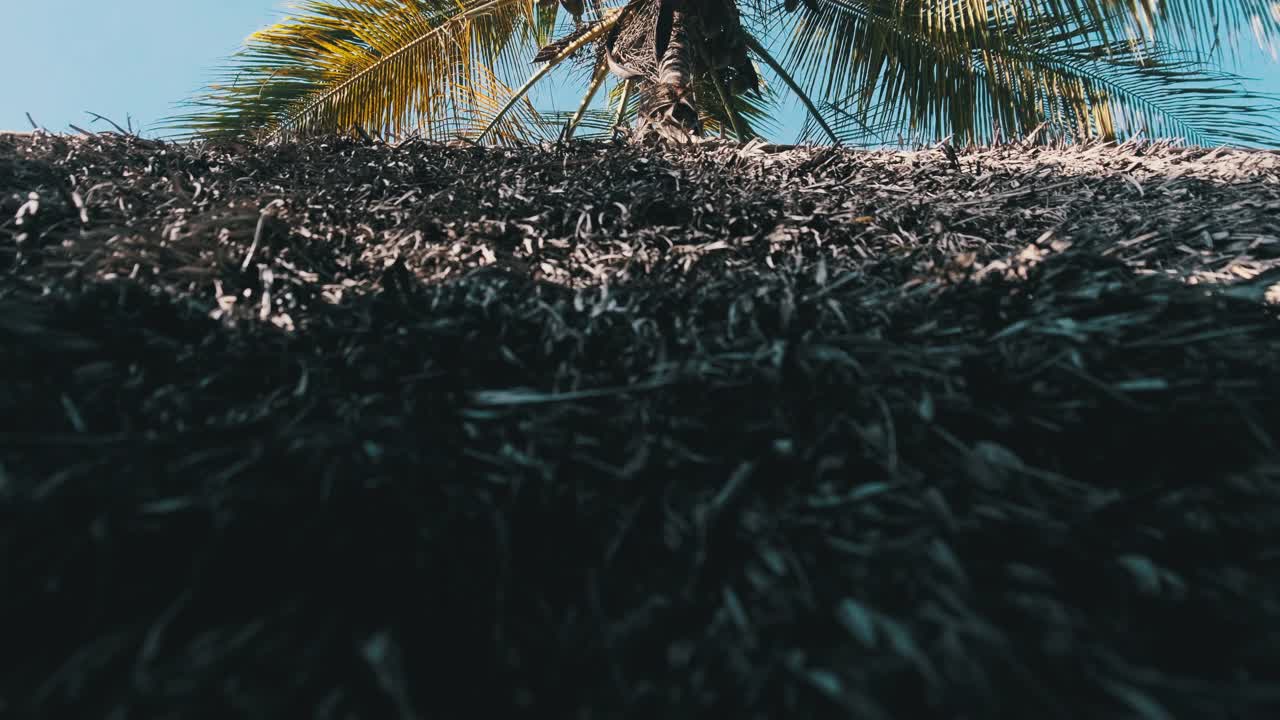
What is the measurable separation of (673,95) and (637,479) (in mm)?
2639

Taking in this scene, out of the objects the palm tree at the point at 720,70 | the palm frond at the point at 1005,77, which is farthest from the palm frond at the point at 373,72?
the palm frond at the point at 1005,77

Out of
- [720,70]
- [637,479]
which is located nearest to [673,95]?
[720,70]

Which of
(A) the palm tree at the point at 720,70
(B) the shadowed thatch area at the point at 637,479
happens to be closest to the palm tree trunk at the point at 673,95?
(A) the palm tree at the point at 720,70

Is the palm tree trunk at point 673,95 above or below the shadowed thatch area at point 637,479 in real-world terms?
above

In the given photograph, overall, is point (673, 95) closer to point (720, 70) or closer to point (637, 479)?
point (720, 70)

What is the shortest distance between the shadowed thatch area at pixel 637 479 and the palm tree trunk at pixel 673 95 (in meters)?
1.88

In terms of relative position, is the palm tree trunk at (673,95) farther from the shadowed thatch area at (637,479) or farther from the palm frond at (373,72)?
the shadowed thatch area at (637,479)

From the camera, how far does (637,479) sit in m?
0.74

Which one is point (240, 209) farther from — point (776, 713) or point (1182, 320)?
point (1182, 320)

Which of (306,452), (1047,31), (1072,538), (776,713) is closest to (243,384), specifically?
(306,452)

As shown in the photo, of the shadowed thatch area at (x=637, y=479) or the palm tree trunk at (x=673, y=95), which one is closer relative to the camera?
the shadowed thatch area at (x=637, y=479)

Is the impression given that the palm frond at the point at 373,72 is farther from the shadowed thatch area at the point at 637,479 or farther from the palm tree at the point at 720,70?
the shadowed thatch area at the point at 637,479

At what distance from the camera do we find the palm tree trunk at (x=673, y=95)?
2969 mm

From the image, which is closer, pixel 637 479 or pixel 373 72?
pixel 637 479
